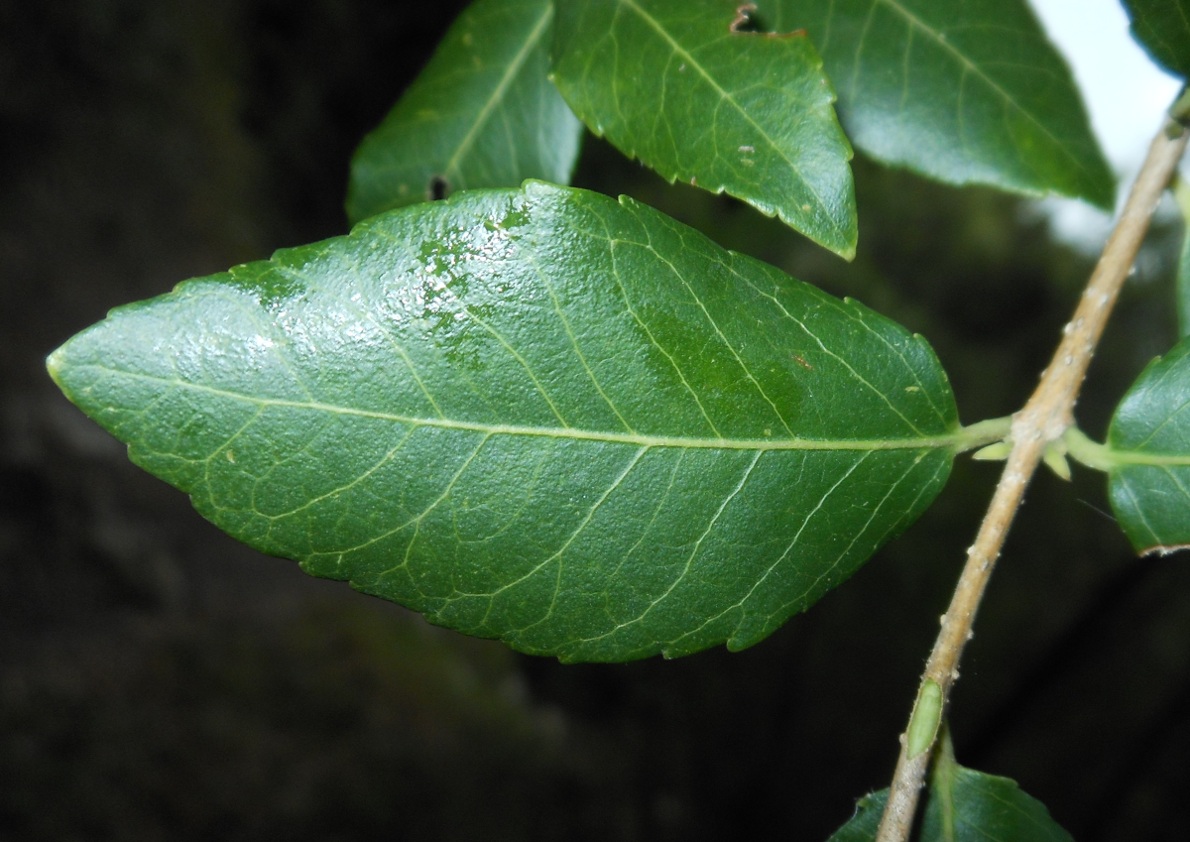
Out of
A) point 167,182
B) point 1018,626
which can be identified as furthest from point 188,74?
point 1018,626

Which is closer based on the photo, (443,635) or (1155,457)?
(1155,457)

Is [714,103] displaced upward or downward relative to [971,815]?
upward

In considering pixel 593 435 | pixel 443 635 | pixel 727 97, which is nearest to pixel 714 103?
pixel 727 97

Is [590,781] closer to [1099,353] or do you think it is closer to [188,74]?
[1099,353]

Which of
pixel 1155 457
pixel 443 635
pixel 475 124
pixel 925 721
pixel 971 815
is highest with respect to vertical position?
pixel 475 124

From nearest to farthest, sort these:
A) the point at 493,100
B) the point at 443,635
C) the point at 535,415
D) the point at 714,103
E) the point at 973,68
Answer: the point at 535,415, the point at 714,103, the point at 973,68, the point at 493,100, the point at 443,635

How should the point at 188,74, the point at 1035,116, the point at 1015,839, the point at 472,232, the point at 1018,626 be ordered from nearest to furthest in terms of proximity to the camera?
the point at 472,232 < the point at 1015,839 < the point at 1035,116 < the point at 188,74 < the point at 1018,626

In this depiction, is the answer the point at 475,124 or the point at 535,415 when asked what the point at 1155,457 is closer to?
the point at 535,415
